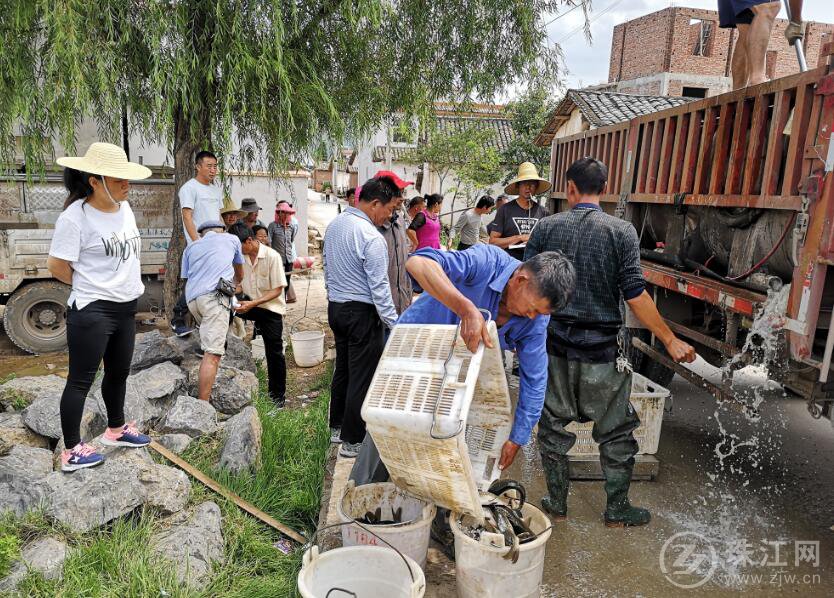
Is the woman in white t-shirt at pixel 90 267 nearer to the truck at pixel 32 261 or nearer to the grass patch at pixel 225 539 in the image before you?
the grass patch at pixel 225 539

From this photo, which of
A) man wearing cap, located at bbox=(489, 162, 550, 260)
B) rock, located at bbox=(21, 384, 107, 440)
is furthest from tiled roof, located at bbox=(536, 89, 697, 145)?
rock, located at bbox=(21, 384, 107, 440)

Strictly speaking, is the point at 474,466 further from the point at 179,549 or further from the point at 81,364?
the point at 81,364

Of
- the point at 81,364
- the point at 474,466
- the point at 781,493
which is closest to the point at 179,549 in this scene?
the point at 81,364

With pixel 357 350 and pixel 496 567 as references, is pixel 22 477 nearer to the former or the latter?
pixel 357 350

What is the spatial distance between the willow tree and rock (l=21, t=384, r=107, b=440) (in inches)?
91.8

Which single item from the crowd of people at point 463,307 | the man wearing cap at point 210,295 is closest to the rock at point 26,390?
the man wearing cap at point 210,295

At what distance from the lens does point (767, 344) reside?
3094mm

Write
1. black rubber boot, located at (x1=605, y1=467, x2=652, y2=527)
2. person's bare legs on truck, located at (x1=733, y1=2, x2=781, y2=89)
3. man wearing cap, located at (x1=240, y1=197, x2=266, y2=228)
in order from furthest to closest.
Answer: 1. man wearing cap, located at (x1=240, y1=197, x2=266, y2=228)
2. person's bare legs on truck, located at (x1=733, y1=2, x2=781, y2=89)
3. black rubber boot, located at (x1=605, y1=467, x2=652, y2=527)

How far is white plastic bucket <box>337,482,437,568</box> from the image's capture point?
95.8 inches

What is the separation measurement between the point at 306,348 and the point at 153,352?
5.85 feet

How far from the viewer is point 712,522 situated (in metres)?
3.38

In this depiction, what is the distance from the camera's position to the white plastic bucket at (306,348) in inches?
255

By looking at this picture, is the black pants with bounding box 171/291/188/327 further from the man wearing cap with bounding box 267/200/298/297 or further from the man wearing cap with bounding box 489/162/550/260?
the man wearing cap with bounding box 489/162/550/260

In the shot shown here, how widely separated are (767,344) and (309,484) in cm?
271
